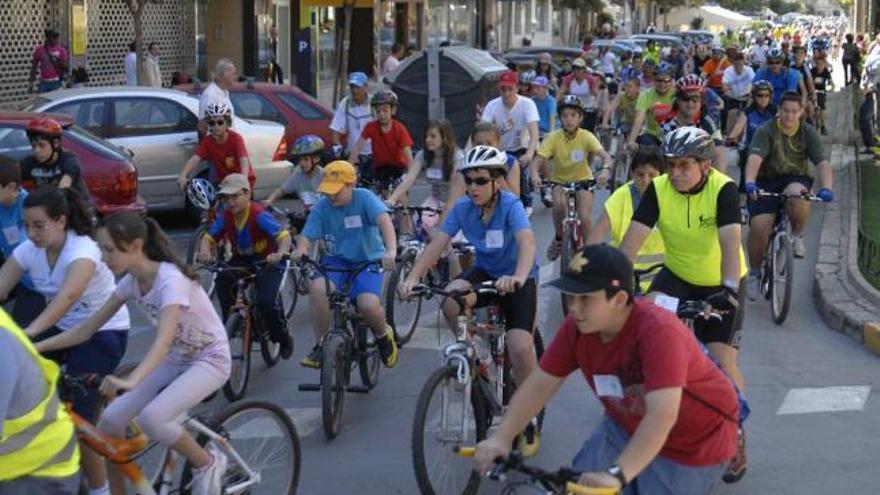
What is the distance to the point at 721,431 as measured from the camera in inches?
186

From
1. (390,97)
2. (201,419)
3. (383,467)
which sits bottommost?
(383,467)

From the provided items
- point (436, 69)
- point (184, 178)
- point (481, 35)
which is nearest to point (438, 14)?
point (481, 35)

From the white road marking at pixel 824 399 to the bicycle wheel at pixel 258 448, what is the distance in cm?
347

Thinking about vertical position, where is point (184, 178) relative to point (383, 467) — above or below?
above

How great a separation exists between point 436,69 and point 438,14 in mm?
29938

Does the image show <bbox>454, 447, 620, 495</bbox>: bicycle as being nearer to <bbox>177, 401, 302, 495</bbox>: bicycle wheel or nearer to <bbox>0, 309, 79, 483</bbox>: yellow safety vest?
<bbox>0, 309, 79, 483</bbox>: yellow safety vest

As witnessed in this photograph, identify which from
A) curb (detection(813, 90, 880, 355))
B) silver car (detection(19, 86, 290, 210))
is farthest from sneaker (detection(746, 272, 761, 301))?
silver car (detection(19, 86, 290, 210))

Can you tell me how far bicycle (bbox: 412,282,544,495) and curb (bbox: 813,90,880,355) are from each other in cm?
433

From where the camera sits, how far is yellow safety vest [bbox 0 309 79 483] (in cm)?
464

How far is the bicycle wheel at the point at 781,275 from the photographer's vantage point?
11.4 metres

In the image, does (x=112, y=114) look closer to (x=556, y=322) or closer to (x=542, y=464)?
(x=556, y=322)

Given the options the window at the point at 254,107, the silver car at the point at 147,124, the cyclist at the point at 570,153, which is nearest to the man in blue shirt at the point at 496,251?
Result: the cyclist at the point at 570,153

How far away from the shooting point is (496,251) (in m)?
7.84

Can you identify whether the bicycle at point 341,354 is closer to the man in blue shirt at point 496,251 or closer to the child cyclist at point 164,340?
the man in blue shirt at point 496,251
